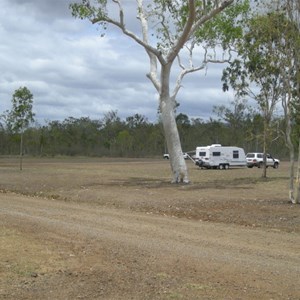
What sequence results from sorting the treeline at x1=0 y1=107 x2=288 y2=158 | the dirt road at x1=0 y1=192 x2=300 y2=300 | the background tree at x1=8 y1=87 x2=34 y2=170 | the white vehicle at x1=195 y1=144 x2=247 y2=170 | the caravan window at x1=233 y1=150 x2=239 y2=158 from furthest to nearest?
the treeline at x1=0 y1=107 x2=288 y2=158, the caravan window at x1=233 y1=150 x2=239 y2=158, the white vehicle at x1=195 y1=144 x2=247 y2=170, the background tree at x1=8 y1=87 x2=34 y2=170, the dirt road at x1=0 y1=192 x2=300 y2=300

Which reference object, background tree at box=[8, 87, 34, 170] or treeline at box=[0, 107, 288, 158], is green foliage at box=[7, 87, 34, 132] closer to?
background tree at box=[8, 87, 34, 170]

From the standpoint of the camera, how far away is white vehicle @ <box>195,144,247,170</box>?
179ft

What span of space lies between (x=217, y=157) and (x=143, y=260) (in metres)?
47.0

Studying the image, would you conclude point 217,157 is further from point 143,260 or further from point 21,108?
point 143,260

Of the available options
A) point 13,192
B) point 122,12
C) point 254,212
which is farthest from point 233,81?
point 254,212

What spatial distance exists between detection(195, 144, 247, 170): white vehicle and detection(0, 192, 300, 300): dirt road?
41445 mm

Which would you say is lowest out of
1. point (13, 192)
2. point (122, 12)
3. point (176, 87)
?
point (13, 192)

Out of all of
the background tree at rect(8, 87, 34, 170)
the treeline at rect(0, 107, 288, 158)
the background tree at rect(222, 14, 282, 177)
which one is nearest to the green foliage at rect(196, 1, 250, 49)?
the background tree at rect(222, 14, 282, 177)

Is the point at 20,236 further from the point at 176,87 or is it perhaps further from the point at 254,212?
the point at 176,87

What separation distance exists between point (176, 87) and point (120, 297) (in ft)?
74.3

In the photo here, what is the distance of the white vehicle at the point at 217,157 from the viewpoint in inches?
2152

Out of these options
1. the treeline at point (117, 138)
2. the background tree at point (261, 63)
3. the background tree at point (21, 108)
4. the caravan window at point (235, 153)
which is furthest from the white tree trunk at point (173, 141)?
the treeline at point (117, 138)

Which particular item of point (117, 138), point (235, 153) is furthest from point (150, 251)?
point (117, 138)

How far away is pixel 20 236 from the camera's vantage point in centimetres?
1052
